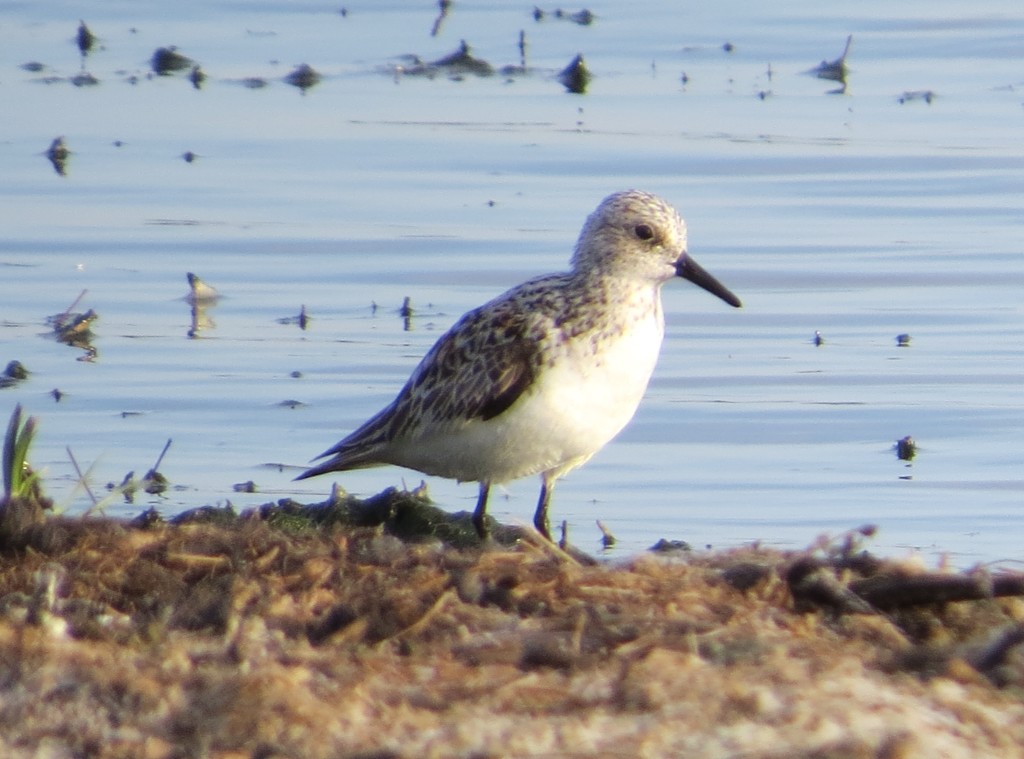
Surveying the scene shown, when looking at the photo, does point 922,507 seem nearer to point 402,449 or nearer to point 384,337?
point 402,449

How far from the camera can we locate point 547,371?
632 cm

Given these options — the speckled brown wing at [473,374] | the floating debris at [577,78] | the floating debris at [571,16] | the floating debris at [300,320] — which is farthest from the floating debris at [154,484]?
the floating debris at [571,16]

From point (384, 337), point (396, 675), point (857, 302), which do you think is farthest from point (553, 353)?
point (857, 302)

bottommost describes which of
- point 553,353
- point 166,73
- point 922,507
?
point 922,507

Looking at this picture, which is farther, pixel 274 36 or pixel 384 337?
pixel 274 36

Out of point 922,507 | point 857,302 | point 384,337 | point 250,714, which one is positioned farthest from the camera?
point 857,302

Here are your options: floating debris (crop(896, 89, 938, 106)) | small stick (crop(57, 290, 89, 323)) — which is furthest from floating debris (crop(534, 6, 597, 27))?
small stick (crop(57, 290, 89, 323))

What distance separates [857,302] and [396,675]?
650 centimetres

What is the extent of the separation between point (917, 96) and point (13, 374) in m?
6.66

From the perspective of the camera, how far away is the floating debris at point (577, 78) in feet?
43.7

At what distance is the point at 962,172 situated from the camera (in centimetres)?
1203

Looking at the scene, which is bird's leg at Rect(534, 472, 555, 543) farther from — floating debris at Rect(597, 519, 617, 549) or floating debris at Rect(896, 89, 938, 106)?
floating debris at Rect(896, 89, 938, 106)

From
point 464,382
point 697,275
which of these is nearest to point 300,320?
point 697,275

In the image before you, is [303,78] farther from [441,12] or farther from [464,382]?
[464,382]
